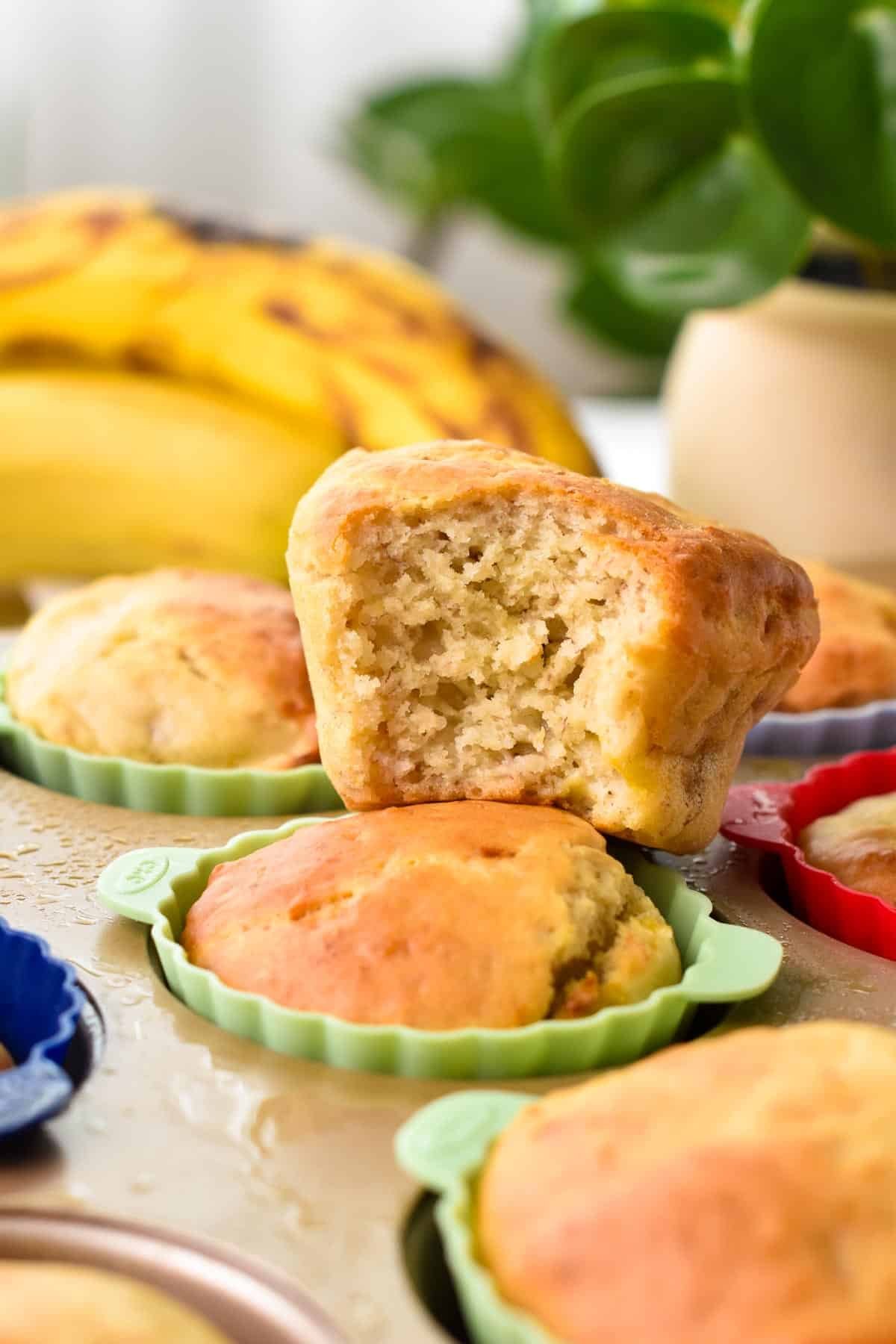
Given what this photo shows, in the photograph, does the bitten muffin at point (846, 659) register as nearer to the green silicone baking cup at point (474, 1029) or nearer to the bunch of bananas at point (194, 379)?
the green silicone baking cup at point (474, 1029)

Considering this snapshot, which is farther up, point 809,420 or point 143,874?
point 809,420

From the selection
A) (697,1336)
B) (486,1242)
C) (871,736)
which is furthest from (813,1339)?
(871,736)

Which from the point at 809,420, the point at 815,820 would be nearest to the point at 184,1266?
the point at 815,820

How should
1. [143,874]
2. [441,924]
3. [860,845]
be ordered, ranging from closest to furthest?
1. [441,924]
2. [143,874]
3. [860,845]

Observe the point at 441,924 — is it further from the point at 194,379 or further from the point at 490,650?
the point at 194,379

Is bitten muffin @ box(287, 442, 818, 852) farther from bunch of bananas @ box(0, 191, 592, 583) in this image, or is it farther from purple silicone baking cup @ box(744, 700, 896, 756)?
bunch of bananas @ box(0, 191, 592, 583)

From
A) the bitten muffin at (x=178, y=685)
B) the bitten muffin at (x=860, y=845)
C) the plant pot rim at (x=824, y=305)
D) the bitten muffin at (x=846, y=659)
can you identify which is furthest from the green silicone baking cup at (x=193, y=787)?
the plant pot rim at (x=824, y=305)

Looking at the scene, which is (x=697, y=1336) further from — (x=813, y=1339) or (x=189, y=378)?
(x=189, y=378)

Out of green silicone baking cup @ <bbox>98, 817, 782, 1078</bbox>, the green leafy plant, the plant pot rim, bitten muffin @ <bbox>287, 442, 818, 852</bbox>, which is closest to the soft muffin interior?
bitten muffin @ <bbox>287, 442, 818, 852</bbox>
